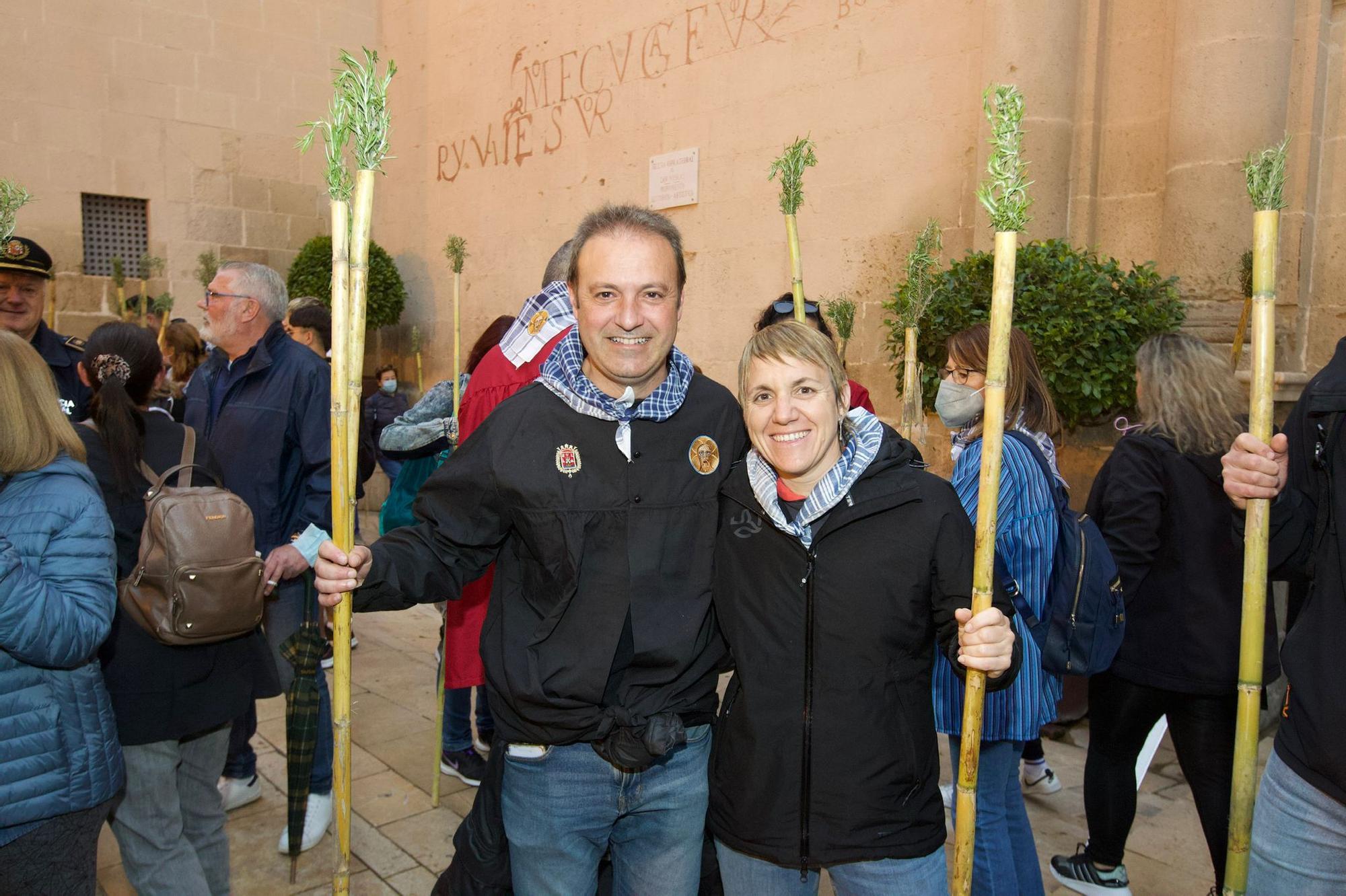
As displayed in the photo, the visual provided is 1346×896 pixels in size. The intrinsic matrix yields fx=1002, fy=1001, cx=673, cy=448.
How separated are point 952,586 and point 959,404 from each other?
40.1 inches

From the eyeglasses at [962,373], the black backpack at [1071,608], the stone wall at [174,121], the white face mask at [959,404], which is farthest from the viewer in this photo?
the stone wall at [174,121]

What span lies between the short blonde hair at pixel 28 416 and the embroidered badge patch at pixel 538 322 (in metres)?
1.23

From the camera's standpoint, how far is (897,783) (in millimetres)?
1987

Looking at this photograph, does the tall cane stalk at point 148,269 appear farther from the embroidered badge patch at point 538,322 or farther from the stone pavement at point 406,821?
the embroidered badge patch at point 538,322

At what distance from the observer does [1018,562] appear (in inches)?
103

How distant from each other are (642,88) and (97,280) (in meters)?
6.71

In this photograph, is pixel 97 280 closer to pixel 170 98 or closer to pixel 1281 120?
pixel 170 98

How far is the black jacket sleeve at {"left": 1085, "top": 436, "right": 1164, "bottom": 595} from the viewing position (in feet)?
10.5

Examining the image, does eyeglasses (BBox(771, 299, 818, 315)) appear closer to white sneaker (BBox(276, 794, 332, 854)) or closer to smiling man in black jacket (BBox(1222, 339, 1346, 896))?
smiling man in black jacket (BBox(1222, 339, 1346, 896))

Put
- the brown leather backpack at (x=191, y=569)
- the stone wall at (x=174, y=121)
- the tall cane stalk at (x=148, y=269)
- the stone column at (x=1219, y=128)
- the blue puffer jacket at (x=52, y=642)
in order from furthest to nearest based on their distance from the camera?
the tall cane stalk at (x=148, y=269), the stone wall at (x=174, y=121), the stone column at (x=1219, y=128), the brown leather backpack at (x=191, y=569), the blue puffer jacket at (x=52, y=642)

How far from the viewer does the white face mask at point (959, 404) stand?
2861 mm

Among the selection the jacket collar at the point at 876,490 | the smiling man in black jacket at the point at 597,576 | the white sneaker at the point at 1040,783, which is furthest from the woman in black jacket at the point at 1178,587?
the smiling man in black jacket at the point at 597,576

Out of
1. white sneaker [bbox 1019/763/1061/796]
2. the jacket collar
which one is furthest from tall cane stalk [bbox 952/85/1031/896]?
white sneaker [bbox 1019/763/1061/796]

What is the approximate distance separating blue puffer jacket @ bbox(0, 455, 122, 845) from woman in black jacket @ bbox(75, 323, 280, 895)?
0.74 ft
